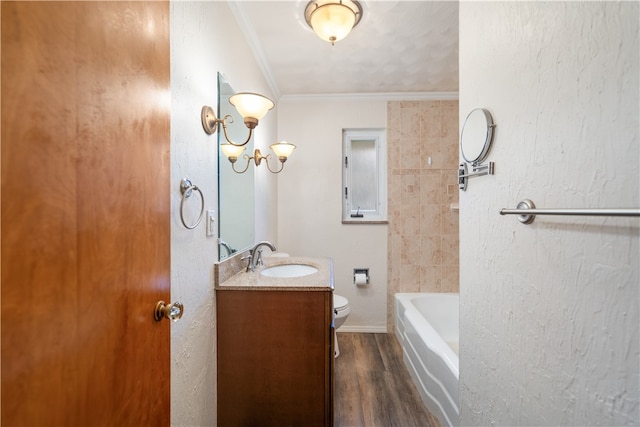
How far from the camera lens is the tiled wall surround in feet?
9.04

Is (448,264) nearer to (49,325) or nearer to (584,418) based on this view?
(584,418)

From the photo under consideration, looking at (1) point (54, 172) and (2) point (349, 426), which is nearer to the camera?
(1) point (54, 172)

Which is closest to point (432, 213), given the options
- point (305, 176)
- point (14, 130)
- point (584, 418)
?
point (305, 176)

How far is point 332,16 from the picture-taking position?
140 centimetres

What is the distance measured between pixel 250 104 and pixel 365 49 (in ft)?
4.19

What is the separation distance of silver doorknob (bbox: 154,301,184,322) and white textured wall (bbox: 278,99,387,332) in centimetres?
202

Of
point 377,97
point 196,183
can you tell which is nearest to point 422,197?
point 377,97

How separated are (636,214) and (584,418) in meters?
0.49

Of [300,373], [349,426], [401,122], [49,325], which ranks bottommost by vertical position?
[349,426]

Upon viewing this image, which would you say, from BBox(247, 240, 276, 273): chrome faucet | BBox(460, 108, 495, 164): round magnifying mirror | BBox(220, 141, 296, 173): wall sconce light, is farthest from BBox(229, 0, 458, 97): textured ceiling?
BBox(247, 240, 276, 273): chrome faucet

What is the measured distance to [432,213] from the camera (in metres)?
2.78

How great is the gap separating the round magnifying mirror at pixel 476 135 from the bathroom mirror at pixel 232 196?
3.83 ft

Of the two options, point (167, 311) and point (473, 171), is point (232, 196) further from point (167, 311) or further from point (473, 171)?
point (473, 171)

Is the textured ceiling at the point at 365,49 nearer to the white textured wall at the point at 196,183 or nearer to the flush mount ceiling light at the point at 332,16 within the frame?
the flush mount ceiling light at the point at 332,16
